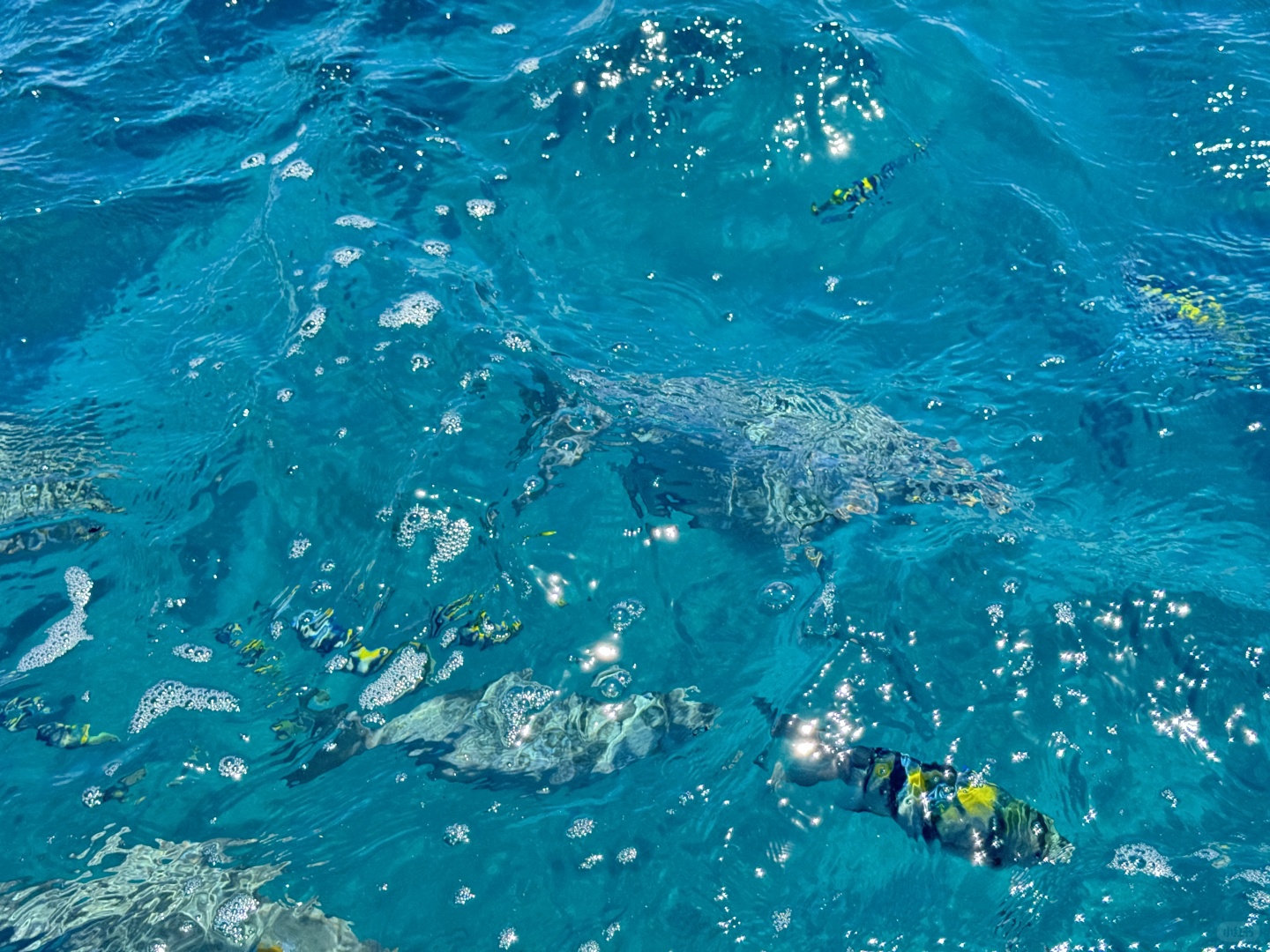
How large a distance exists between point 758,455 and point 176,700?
3.99 m

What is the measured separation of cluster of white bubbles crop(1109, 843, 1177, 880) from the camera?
4.95 metres

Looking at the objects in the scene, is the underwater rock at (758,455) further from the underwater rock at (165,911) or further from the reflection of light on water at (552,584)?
the underwater rock at (165,911)

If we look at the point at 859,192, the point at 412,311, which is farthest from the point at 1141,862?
the point at 412,311

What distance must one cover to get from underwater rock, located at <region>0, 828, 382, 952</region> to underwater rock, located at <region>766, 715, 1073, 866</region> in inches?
98.9

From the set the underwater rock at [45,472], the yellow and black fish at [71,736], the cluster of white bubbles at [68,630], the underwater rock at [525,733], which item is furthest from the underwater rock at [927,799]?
the underwater rock at [45,472]

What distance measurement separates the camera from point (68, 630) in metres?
5.92

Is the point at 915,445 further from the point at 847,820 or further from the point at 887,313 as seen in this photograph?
the point at 847,820

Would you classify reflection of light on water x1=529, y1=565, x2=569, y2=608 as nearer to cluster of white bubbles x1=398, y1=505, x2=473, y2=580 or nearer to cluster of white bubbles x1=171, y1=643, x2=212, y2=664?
cluster of white bubbles x1=398, y1=505, x2=473, y2=580

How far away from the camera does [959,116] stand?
8367mm

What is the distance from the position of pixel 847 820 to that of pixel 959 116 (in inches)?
249

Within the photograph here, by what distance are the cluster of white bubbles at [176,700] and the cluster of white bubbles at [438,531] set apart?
139 cm

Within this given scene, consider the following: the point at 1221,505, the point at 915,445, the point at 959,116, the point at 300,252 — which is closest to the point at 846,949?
the point at 915,445

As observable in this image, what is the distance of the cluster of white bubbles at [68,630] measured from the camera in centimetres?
579

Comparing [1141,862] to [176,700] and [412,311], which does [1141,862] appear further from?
[412,311]
